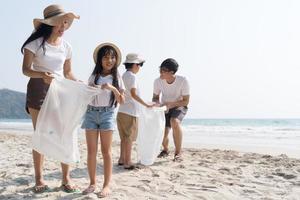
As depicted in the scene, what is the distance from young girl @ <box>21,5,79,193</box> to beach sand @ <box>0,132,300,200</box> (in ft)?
1.37

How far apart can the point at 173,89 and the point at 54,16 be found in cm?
273

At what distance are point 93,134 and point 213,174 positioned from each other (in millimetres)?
1845

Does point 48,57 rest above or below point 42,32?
→ below

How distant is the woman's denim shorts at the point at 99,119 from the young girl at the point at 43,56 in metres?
0.43

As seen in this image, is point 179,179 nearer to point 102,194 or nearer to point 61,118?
point 102,194

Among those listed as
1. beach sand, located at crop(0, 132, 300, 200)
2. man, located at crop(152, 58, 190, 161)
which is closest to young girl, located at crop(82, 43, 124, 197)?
beach sand, located at crop(0, 132, 300, 200)

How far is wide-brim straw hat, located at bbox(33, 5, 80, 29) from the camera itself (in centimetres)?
336

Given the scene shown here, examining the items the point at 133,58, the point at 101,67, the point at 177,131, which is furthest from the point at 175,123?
the point at 101,67

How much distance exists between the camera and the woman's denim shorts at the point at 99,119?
11.3 ft

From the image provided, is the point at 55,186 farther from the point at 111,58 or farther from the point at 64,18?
the point at 64,18

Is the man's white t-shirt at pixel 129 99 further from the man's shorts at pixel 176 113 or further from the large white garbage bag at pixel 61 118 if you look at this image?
the large white garbage bag at pixel 61 118

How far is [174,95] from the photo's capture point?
18.9 feet

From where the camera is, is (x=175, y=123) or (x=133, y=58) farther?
(x=175, y=123)

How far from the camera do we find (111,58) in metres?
3.52
